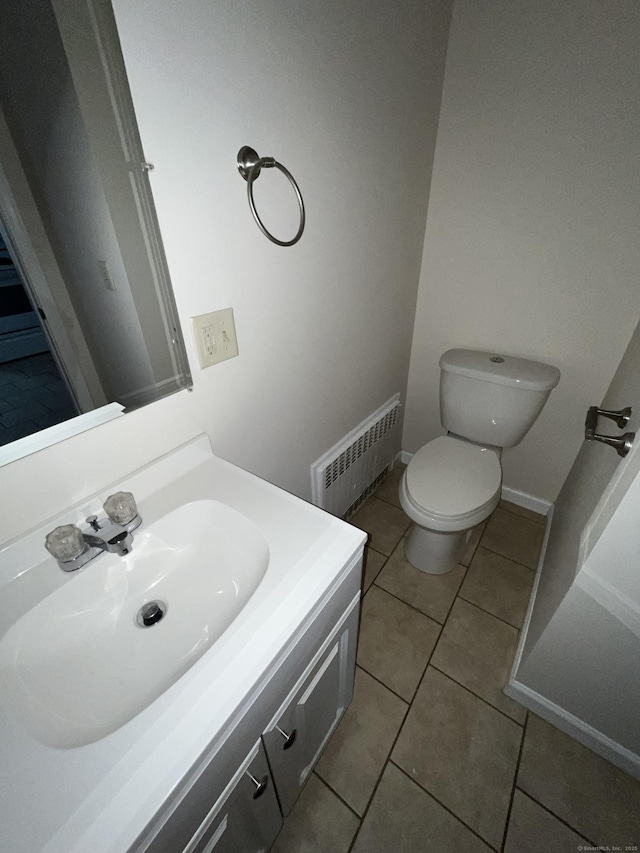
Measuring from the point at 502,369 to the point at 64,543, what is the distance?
4.94ft

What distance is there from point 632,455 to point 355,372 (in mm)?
909

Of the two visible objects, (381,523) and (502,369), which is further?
(381,523)

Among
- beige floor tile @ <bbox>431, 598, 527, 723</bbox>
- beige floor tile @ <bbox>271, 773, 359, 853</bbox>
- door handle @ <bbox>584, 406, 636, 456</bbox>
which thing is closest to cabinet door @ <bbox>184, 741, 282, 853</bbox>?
beige floor tile @ <bbox>271, 773, 359, 853</bbox>

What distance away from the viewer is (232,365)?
0.95 meters

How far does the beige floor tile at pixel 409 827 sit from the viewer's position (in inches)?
37.0

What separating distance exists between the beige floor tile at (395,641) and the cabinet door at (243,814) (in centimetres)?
56

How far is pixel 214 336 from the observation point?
873 mm

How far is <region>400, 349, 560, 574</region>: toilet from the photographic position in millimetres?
1350

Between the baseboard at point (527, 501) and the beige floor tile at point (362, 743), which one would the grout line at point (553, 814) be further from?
the baseboard at point (527, 501)

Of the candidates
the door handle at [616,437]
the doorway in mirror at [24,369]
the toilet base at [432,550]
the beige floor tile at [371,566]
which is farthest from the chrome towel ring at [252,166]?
the beige floor tile at [371,566]

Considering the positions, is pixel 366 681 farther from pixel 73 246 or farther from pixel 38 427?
pixel 73 246

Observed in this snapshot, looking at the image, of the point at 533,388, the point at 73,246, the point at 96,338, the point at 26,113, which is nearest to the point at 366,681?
the point at 533,388

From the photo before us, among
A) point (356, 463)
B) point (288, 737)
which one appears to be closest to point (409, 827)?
point (288, 737)

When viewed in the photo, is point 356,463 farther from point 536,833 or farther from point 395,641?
point 536,833
